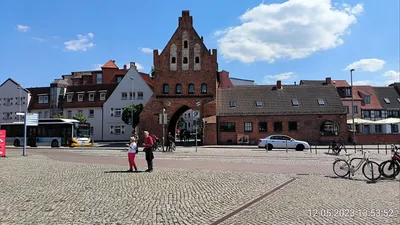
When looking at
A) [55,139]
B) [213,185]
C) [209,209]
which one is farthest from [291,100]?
[209,209]

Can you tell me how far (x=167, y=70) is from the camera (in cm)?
4781

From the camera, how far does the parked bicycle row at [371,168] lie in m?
13.1

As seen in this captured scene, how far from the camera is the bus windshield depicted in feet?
133

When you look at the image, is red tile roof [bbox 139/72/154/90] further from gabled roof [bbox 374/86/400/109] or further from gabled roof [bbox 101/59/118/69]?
gabled roof [bbox 374/86/400/109]

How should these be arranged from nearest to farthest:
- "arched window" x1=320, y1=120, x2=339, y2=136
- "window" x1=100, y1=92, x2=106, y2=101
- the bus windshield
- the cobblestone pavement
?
A: the cobblestone pavement → the bus windshield → "arched window" x1=320, y1=120, x2=339, y2=136 → "window" x1=100, y1=92, x2=106, y2=101

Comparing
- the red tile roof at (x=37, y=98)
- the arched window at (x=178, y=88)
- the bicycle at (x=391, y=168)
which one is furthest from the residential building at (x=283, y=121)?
the red tile roof at (x=37, y=98)

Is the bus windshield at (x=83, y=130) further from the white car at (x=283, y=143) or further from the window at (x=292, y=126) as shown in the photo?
the window at (x=292, y=126)

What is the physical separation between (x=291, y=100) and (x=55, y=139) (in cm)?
3087

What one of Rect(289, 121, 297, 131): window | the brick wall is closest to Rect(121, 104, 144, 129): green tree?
the brick wall

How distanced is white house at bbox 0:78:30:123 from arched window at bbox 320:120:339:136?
56442 millimetres

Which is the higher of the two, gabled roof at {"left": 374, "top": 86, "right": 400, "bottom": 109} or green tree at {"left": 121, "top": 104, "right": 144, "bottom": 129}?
gabled roof at {"left": 374, "top": 86, "right": 400, "bottom": 109}

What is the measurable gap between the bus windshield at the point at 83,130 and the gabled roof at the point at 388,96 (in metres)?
56.8

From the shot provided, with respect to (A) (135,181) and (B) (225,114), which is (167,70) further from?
(A) (135,181)

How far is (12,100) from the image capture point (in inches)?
2815
